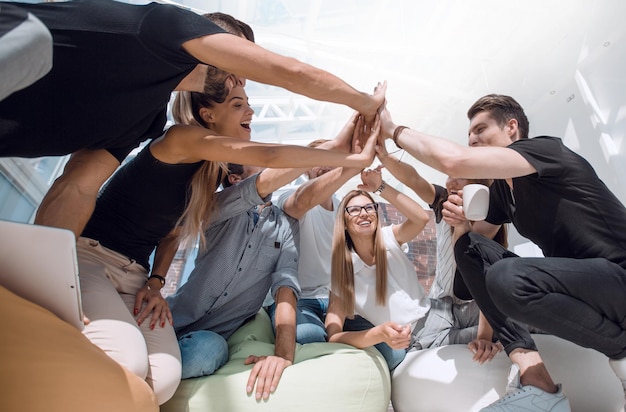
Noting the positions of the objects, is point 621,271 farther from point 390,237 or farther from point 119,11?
point 119,11

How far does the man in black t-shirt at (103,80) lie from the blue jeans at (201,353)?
51 centimetres

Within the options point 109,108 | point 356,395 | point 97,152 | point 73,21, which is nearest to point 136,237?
point 97,152

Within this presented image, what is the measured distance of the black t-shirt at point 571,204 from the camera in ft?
4.17

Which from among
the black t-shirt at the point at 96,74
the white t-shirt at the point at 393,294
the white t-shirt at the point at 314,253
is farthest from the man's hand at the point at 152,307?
the white t-shirt at the point at 393,294

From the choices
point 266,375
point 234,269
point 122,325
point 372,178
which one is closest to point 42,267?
point 122,325

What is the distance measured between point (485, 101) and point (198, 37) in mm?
1222

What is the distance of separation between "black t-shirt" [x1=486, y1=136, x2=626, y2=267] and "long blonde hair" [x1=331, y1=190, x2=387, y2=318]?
2.26 feet

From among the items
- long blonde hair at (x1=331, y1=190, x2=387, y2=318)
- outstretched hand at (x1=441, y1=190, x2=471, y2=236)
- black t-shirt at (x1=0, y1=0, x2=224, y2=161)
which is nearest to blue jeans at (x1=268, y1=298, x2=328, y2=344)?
long blonde hair at (x1=331, y1=190, x2=387, y2=318)

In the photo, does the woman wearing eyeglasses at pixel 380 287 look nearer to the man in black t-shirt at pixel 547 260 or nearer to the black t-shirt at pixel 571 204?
the man in black t-shirt at pixel 547 260

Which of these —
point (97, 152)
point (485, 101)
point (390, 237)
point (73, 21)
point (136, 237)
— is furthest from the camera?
point (390, 237)

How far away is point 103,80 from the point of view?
1005 millimetres

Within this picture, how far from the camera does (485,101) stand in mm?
1779

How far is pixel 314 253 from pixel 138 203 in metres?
0.92

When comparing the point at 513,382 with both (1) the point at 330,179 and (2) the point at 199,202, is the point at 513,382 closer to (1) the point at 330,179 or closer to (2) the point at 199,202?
(1) the point at 330,179
